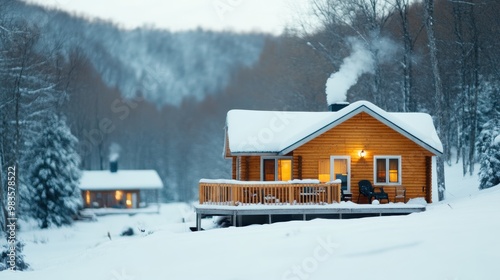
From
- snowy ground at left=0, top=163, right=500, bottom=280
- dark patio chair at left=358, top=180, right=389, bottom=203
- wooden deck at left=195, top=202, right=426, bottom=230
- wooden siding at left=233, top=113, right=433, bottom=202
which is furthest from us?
wooden siding at left=233, top=113, right=433, bottom=202

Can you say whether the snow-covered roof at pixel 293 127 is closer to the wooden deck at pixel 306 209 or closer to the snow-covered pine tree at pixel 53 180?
the wooden deck at pixel 306 209

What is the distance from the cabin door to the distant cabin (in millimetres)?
30792

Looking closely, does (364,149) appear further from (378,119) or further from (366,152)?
(378,119)

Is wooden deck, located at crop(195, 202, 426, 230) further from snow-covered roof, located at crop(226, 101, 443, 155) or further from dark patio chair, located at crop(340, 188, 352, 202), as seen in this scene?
snow-covered roof, located at crop(226, 101, 443, 155)

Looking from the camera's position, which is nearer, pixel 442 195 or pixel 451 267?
pixel 451 267

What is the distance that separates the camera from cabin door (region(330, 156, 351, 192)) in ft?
75.2

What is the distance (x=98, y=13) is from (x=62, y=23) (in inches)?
546

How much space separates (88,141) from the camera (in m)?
60.8

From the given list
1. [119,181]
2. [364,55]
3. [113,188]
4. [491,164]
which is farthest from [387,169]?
[119,181]

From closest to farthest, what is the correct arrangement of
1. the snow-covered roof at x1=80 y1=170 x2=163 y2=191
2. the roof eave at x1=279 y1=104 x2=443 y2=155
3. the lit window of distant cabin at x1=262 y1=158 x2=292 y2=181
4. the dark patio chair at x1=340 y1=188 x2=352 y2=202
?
the roof eave at x1=279 y1=104 x2=443 y2=155 → the dark patio chair at x1=340 y1=188 x2=352 y2=202 → the lit window of distant cabin at x1=262 y1=158 x2=292 y2=181 → the snow-covered roof at x1=80 y1=170 x2=163 y2=191

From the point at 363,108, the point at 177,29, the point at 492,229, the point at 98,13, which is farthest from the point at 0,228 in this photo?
the point at 177,29

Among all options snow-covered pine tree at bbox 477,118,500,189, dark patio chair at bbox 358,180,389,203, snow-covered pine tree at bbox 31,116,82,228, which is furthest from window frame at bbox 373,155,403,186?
snow-covered pine tree at bbox 31,116,82,228

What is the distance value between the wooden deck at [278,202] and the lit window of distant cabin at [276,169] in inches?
94.6

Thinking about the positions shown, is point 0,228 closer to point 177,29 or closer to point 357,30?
point 357,30
